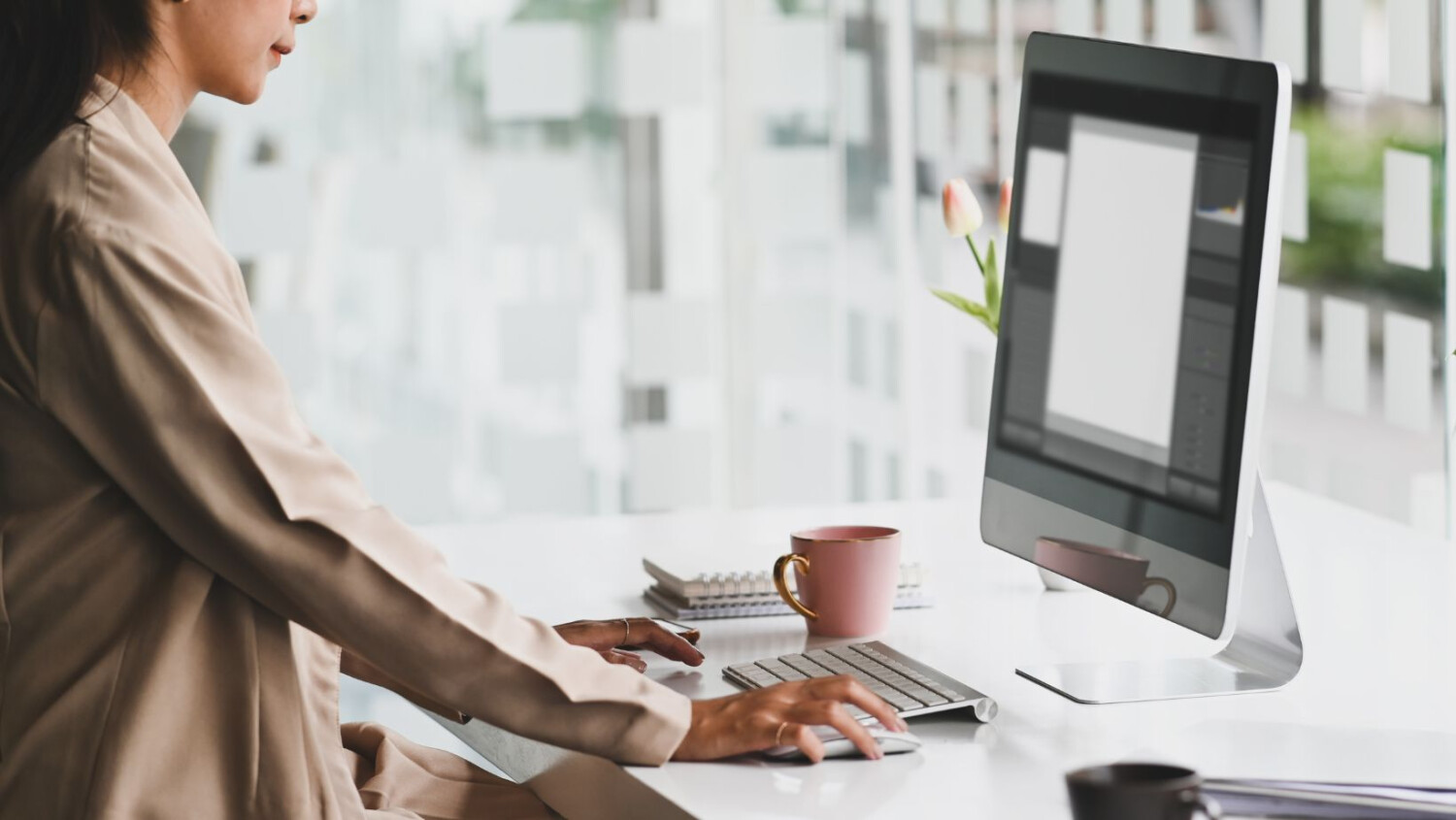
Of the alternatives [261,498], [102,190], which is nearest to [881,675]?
[261,498]

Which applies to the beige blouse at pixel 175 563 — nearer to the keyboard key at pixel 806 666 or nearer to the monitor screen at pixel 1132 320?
the keyboard key at pixel 806 666

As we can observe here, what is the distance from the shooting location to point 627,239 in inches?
152

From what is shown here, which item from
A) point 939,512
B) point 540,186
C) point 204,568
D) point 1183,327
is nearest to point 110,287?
point 204,568

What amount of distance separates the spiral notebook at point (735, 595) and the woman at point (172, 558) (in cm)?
38

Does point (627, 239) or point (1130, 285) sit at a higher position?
point (1130, 285)

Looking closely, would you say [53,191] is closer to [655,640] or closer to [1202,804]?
[655,640]

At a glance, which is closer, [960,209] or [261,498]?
[261,498]

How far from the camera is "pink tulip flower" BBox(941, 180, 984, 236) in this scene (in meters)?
1.62

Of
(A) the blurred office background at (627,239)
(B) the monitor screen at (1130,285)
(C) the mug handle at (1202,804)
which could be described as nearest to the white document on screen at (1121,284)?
(B) the monitor screen at (1130,285)

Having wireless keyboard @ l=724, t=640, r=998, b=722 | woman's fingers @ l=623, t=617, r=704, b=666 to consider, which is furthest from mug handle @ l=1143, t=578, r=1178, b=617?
woman's fingers @ l=623, t=617, r=704, b=666

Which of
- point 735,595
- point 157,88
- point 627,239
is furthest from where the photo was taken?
point 627,239

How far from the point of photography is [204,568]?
108cm

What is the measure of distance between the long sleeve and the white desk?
67 mm

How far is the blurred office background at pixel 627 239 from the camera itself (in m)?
3.65
